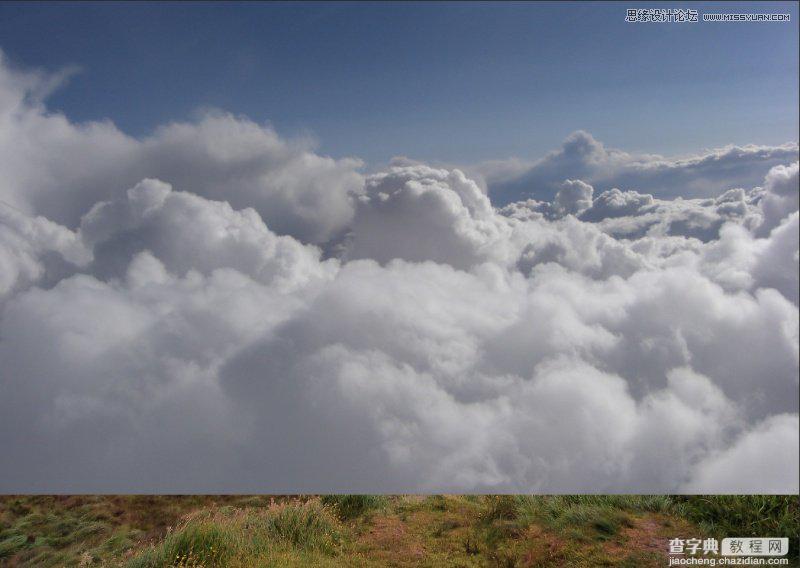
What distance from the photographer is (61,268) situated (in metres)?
6.21

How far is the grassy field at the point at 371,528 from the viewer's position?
17.4 feet

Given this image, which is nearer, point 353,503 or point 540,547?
point 540,547

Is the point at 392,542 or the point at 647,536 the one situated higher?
the point at 647,536

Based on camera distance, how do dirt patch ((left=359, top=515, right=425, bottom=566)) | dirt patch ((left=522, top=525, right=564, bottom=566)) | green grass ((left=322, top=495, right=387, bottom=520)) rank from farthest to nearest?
green grass ((left=322, top=495, right=387, bottom=520)), dirt patch ((left=359, top=515, right=425, bottom=566)), dirt patch ((left=522, top=525, right=564, bottom=566))

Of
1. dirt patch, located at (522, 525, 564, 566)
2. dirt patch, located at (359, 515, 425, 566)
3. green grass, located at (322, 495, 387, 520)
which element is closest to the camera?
dirt patch, located at (522, 525, 564, 566)

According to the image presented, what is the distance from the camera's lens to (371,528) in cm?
584

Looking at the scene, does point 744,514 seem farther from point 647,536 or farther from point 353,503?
point 353,503

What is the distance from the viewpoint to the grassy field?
17.4 feet

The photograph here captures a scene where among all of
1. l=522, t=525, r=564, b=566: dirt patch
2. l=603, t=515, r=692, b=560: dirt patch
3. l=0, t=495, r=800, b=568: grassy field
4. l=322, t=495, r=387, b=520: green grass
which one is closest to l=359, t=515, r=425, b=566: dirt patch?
l=0, t=495, r=800, b=568: grassy field

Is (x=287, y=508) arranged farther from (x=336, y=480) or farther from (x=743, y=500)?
(x=743, y=500)

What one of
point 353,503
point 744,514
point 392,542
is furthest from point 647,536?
point 353,503

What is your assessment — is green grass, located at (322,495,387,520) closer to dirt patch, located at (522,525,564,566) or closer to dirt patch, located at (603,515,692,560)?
dirt patch, located at (522,525,564,566)

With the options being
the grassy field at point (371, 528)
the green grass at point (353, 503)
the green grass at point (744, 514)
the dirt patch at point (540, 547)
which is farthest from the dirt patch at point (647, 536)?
the green grass at point (353, 503)

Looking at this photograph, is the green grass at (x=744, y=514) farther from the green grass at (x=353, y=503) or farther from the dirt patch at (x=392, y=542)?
the green grass at (x=353, y=503)
